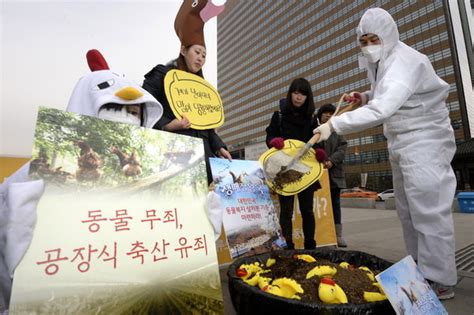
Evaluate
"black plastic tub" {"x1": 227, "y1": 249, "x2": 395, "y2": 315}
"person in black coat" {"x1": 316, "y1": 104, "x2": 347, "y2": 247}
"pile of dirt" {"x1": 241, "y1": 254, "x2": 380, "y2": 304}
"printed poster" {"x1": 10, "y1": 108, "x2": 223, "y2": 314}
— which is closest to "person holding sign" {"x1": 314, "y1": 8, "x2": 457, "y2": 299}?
"pile of dirt" {"x1": 241, "y1": 254, "x2": 380, "y2": 304}

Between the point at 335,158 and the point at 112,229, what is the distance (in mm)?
2397

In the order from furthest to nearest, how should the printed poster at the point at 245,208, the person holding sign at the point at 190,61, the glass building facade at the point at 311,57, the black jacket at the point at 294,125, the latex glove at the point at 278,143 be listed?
the glass building facade at the point at 311,57 → the black jacket at the point at 294,125 → the latex glove at the point at 278,143 → the printed poster at the point at 245,208 → the person holding sign at the point at 190,61

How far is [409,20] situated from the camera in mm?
30578

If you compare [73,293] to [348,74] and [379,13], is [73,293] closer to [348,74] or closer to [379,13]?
[379,13]

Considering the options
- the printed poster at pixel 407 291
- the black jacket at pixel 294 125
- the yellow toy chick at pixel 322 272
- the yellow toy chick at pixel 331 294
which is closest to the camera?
the printed poster at pixel 407 291

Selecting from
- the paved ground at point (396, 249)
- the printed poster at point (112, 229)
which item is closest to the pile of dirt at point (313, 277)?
the paved ground at point (396, 249)

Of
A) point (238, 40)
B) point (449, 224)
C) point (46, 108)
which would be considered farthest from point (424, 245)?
point (238, 40)

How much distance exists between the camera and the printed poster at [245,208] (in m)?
1.65

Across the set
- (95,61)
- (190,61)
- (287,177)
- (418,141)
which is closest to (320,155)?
(287,177)

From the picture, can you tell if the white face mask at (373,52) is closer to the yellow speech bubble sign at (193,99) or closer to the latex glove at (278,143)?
the latex glove at (278,143)

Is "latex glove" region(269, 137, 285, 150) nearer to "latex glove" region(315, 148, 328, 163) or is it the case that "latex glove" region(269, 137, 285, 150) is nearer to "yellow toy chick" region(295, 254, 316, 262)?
"latex glove" region(315, 148, 328, 163)

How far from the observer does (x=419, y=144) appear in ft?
4.52

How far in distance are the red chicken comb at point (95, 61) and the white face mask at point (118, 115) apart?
43 centimetres

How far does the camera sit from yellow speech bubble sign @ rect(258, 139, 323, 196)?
174cm
